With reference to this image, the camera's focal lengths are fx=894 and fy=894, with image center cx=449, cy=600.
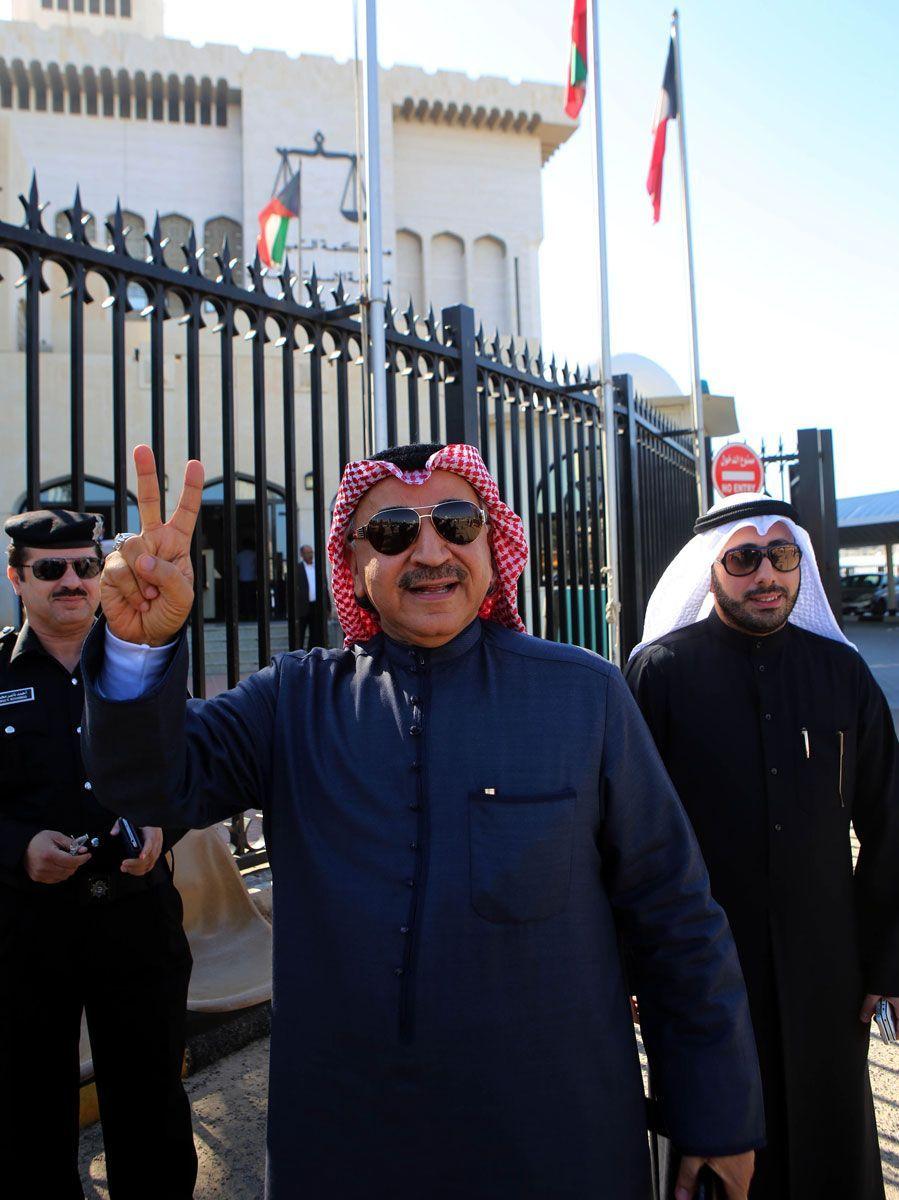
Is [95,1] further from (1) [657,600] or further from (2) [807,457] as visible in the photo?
(1) [657,600]

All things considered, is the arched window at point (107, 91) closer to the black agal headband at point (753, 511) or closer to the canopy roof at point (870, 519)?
the canopy roof at point (870, 519)

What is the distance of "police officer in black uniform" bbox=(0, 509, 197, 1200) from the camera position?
233 cm

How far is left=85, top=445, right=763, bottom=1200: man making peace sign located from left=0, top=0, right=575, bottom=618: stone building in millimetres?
22370

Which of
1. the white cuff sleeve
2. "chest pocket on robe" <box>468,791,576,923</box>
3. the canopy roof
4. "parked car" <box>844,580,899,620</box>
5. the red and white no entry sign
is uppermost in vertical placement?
the canopy roof

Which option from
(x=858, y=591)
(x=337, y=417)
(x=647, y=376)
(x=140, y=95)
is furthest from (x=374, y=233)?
(x=858, y=591)

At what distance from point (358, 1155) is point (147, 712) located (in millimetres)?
800

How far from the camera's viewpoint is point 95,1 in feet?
107

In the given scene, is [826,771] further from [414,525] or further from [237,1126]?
[237,1126]

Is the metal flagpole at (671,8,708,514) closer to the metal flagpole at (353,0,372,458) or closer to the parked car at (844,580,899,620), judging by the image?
the metal flagpole at (353,0,372,458)

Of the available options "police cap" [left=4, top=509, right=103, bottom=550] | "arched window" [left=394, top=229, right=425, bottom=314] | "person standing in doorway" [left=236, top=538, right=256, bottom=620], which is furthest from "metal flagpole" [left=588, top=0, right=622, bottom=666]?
"arched window" [left=394, top=229, right=425, bottom=314]

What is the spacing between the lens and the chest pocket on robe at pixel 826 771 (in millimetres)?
2361

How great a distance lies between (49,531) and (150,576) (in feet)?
4.76

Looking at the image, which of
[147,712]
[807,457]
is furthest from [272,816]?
[807,457]

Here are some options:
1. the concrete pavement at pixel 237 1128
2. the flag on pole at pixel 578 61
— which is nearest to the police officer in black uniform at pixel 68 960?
the concrete pavement at pixel 237 1128
